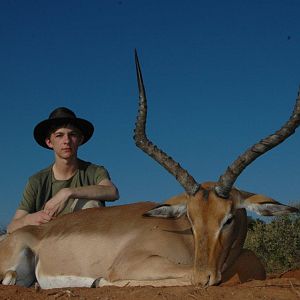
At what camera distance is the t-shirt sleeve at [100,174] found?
320 inches

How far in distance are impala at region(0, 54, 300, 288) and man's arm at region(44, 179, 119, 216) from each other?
184 mm

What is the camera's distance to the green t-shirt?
812 cm

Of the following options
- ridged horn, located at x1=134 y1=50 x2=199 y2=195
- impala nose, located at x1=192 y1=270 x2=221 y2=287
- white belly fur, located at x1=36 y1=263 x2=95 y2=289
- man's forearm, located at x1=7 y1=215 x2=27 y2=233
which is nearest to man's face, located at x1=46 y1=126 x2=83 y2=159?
man's forearm, located at x1=7 y1=215 x2=27 y2=233

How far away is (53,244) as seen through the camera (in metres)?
6.95

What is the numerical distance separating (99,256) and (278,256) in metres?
5.91

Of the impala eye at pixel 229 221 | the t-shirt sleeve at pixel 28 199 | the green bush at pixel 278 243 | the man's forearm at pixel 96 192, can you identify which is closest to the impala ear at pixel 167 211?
the impala eye at pixel 229 221

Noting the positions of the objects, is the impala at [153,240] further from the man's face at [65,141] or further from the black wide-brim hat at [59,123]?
the black wide-brim hat at [59,123]

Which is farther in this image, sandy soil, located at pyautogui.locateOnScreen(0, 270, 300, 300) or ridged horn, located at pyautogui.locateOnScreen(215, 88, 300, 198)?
ridged horn, located at pyautogui.locateOnScreen(215, 88, 300, 198)

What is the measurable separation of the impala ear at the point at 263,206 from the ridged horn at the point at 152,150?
575 mm

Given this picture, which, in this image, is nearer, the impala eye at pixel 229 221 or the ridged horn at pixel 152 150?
the impala eye at pixel 229 221

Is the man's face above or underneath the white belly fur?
above

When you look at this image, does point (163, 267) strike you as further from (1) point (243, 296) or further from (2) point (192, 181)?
(1) point (243, 296)

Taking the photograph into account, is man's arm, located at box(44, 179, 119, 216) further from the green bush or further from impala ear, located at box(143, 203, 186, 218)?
the green bush

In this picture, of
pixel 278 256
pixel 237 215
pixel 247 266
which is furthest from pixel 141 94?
pixel 278 256
